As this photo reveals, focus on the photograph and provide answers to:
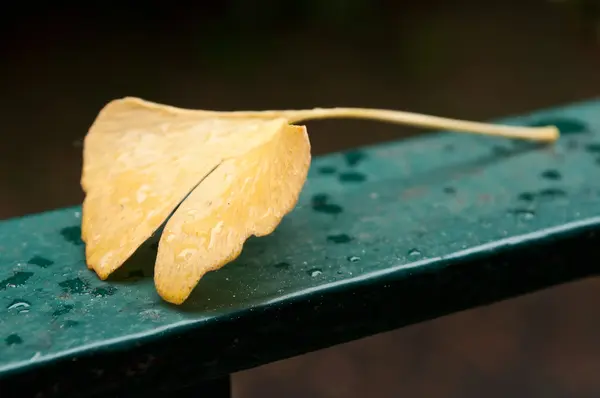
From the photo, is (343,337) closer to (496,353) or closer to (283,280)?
(283,280)

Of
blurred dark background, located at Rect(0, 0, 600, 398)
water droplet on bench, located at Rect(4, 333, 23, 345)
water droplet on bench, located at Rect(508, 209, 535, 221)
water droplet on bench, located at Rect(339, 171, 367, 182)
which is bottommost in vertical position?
blurred dark background, located at Rect(0, 0, 600, 398)

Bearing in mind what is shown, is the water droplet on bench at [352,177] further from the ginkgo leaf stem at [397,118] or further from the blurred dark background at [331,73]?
the blurred dark background at [331,73]

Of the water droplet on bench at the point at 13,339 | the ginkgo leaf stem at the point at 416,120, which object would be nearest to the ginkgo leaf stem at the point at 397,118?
the ginkgo leaf stem at the point at 416,120

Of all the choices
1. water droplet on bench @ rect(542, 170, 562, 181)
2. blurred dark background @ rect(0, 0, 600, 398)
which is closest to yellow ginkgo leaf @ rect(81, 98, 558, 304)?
water droplet on bench @ rect(542, 170, 562, 181)

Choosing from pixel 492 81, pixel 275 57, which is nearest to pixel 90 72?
pixel 275 57

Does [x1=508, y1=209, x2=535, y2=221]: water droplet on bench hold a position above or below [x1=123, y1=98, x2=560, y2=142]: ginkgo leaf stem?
below

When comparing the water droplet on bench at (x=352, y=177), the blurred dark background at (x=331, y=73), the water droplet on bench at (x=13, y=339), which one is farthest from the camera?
the blurred dark background at (x=331, y=73)

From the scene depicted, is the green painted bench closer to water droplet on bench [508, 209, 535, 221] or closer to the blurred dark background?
water droplet on bench [508, 209, 535, 221]
